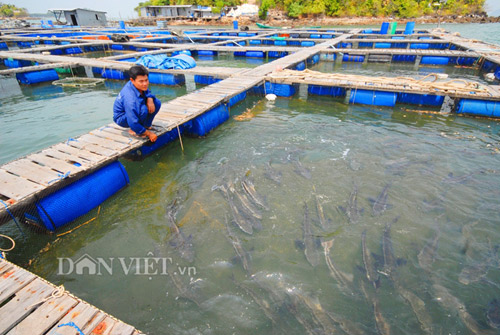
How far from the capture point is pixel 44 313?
2.79 meters

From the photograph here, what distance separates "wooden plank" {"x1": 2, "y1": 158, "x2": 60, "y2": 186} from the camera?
4.82 metres

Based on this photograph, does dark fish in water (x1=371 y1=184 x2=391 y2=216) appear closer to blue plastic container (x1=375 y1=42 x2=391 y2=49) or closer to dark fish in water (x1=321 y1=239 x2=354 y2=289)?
dark fish in water (x1=321 y1=239 x2=354 y2=289)

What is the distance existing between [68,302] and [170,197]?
3341 mm

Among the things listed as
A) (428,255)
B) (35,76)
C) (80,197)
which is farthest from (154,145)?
(35,76)

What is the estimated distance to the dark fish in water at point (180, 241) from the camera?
4621 millimetres

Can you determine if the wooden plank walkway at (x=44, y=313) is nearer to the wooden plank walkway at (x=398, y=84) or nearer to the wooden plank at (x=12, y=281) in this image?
the wooden plank at (x=12, y=281)

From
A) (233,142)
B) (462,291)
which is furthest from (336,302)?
(233,142)

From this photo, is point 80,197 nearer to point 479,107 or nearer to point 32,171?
point 32,171

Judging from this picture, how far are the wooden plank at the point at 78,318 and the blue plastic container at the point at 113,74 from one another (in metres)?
16.5

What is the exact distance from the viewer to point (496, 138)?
8.84 meters

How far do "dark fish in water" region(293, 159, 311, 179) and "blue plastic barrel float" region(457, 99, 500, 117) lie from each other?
333 inches

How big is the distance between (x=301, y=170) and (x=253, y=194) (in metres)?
1.79

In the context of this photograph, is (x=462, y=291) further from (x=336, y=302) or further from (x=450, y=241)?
(x=336, y=302)

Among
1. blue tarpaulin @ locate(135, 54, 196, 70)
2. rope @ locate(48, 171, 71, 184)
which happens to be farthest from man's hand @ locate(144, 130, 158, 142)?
blue tarpaulin @ locate(135, 54, 196, 70)
